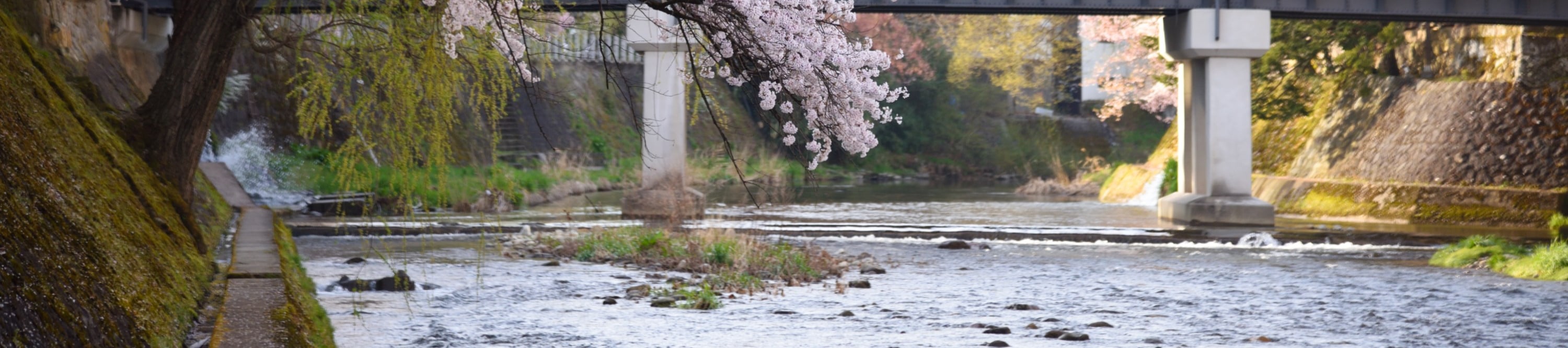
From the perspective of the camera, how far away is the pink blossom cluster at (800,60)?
6.50 m

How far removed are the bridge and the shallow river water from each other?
17.0 feet

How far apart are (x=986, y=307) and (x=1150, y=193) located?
2067 centimetres

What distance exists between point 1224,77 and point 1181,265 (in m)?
8.37

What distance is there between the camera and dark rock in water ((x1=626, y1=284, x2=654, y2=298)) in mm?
10422

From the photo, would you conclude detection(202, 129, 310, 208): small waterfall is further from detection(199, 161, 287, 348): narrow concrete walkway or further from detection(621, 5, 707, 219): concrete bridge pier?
detection(199, 161, 287, 348): narrow concrete walkway

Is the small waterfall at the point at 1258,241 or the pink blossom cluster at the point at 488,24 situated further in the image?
the small waterfall at the point at 1258,241

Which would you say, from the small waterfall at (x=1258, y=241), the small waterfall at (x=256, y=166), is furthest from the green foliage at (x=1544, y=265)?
the small waterfall at (x=256, y=166)

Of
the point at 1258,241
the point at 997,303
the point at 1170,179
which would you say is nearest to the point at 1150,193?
the point at 1170,179

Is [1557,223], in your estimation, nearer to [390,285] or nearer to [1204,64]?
[1204,64]

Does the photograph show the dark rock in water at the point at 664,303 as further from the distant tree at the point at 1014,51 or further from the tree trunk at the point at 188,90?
the distant tree at the point at 1014,51

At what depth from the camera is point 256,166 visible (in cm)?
2314

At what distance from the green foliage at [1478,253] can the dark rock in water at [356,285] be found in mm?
9971

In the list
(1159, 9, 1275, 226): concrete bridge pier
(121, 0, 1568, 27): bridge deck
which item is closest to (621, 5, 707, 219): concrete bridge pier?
(121, 0, 1568, 27): bridge deck

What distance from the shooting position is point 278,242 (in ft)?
32.6
